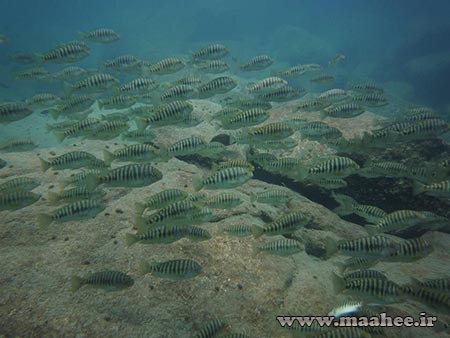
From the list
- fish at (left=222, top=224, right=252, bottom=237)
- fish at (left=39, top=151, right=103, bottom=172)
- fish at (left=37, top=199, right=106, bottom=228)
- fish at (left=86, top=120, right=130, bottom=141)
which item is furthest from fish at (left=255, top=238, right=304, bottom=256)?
fish at (left=39, top=151, right=103, bottom=172)

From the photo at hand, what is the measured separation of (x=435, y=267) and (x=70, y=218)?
25.3 feet

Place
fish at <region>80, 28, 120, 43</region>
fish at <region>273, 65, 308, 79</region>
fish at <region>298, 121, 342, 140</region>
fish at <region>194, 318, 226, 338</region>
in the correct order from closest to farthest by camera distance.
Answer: fish at <region>194, 318, 226, 338</region> → fish at <region>298, 121, 342, 140</region> → fish at <region>80, 28, 120, 43</region> → fish at <region>273, 65, 308, 79</region>

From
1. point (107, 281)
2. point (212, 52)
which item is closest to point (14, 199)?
point (107, 281)

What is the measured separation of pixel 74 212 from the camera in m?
5.76

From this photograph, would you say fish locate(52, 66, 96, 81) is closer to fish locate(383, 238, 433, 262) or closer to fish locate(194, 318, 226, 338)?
fish locate(194, 318, 226, 338)

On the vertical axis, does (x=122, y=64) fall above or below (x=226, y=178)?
above

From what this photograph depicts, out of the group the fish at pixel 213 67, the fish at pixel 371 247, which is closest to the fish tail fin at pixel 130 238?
the fish at pixel 371 247

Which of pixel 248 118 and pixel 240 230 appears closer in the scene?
pixel 240 230

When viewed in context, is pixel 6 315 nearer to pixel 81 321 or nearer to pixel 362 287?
pixel 81 321

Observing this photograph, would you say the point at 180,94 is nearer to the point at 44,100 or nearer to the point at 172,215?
the point at 172,215

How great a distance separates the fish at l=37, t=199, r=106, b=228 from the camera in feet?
18.8

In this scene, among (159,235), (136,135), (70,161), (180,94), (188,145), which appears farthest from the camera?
(136,135)

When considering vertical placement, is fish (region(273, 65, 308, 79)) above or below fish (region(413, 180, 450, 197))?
above

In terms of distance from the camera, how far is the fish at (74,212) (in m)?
5.72
